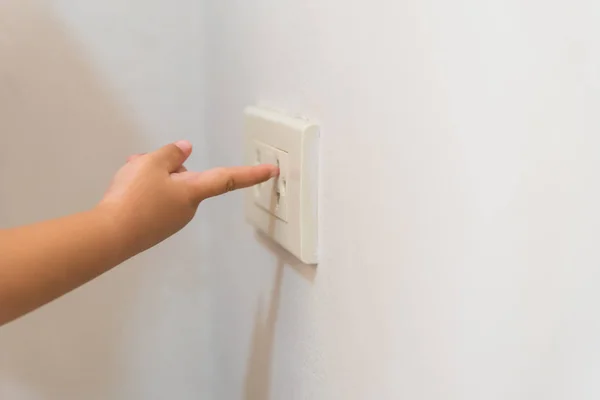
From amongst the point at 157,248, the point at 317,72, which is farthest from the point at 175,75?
the point at 317,72

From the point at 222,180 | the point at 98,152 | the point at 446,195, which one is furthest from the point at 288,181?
the point at 98,152

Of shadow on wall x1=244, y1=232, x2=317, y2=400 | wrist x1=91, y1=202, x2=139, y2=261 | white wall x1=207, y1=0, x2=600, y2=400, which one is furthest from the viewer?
shadow on wall x1=244, y1=232, x2=317, y2=400

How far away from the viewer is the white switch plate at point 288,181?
0.44 metres

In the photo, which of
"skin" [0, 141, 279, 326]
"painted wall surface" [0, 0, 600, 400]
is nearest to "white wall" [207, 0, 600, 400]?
"painted wall surface" [0, 0, 600, 400]

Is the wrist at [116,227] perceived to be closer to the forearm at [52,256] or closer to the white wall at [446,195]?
the forearm at [52,256]

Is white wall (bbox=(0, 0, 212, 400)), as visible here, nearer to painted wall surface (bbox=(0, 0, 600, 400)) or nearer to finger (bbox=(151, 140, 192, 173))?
painted wall surface (bbox=(0, 0, 600, 400))

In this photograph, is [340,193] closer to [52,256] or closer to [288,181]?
[288,181]

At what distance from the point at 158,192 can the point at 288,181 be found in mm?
116

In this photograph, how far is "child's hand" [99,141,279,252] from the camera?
1.20 feet

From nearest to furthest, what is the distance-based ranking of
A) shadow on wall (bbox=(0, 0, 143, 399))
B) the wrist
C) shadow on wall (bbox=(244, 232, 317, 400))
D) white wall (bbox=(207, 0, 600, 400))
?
1. white wall (bbox=(207, 0, 600, 400))
2. the wrist
3. shadow on wall (bbox=(244, 232, 317, 400))
4. shadow on wall (bbox=(0, 0, 143, 399))

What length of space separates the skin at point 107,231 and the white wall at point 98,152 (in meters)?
0.28

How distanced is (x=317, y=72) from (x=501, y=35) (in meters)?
0.19

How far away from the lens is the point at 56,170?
26.1 inches

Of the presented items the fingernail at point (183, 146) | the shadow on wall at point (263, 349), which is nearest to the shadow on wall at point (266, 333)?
the shadow on wall at point (263, 349)
